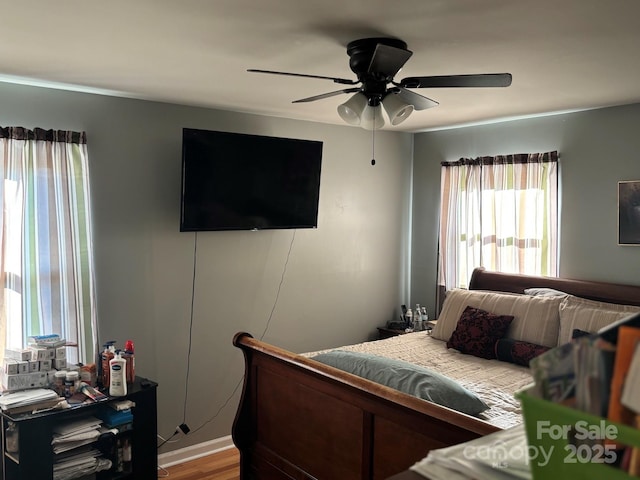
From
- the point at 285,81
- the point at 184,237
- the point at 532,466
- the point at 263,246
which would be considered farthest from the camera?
the point at 263,246

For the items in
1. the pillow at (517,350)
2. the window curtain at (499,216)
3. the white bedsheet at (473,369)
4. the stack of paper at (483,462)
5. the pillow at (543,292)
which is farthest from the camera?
the window curtain at (499,216)

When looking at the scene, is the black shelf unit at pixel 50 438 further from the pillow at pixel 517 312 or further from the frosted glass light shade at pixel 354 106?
the pillow at pixel 517 312

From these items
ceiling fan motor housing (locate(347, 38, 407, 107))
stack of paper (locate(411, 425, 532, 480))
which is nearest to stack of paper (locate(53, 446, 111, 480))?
ceiling fan motor housing (locate(347, 38, 407, 107))

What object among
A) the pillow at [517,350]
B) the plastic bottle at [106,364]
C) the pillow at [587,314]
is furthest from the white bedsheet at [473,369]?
the plastic bottle at [106,364]

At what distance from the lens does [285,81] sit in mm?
3137

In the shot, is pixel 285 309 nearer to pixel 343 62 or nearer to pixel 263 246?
pixel 263 246

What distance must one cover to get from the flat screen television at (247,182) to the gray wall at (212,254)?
0.28 metres

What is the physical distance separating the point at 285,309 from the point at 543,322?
197cm

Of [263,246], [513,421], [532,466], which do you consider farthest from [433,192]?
[532,466]

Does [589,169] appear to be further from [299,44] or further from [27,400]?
[27,400]

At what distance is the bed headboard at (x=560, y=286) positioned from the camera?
3.66 meters

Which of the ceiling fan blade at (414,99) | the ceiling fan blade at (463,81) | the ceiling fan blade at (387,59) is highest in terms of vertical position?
the ceiling fan blade at (387,59)

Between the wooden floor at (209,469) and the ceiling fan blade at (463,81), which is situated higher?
the ceiling fan blade at (463,81)

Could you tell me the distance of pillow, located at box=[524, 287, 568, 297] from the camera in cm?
383
